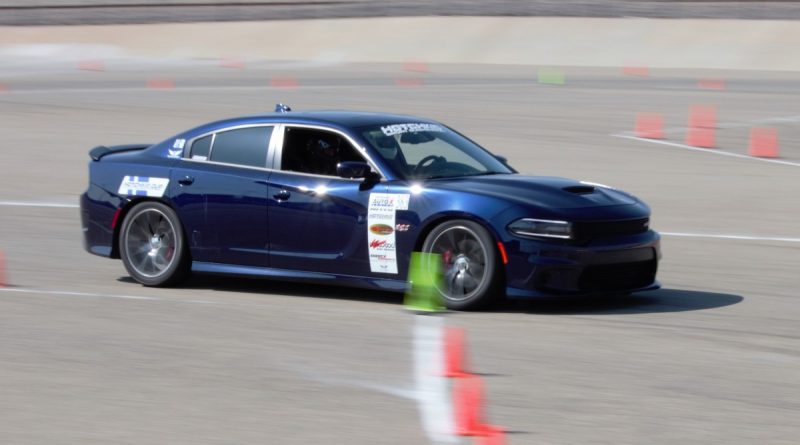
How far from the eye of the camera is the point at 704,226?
47.6 feet

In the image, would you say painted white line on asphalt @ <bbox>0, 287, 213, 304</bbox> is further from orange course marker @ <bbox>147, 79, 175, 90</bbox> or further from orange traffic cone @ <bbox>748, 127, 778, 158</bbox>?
orange course marker @ <bbox>147, 79, 175, 90</bbox>

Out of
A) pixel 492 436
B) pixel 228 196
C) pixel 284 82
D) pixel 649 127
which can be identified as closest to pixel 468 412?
pixel 492 436

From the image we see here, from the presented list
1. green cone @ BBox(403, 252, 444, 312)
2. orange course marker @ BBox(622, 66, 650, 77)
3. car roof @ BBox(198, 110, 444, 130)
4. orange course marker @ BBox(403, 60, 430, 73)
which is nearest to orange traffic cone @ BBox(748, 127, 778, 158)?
car roof @ BBox(198, 110, 444, 130)

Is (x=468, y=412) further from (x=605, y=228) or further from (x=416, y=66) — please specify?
(x=416, y=66)

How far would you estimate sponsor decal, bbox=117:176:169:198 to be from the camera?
36.5 ft

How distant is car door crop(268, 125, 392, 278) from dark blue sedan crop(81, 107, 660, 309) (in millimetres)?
11

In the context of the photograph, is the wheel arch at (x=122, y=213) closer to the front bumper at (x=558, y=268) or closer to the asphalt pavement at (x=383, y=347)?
the asphalt pavement at (x=383, y=347)

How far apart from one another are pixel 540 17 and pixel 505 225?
34.7 metres

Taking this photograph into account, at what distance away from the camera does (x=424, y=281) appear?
32.5 feet

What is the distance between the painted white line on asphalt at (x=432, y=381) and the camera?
6.82 m

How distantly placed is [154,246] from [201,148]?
897mm

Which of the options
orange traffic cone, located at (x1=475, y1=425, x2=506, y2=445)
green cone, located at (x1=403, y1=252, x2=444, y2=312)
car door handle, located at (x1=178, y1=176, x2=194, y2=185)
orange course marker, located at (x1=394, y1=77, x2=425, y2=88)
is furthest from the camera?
orange course marker, located at (x1=394, y1=77, x2=425, y2=88)

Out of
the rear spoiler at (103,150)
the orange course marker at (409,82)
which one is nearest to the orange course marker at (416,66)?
the orange course marker at (409,82)

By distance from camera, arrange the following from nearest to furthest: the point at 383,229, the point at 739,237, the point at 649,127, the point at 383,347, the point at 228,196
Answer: the point at 383,347
the point at 383,229
the point at 228,196
the point at 739,237
the point at 649,127
